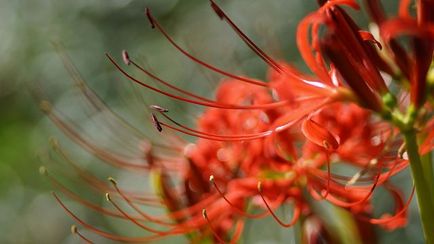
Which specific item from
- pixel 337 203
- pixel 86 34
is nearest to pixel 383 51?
pixel 337 203

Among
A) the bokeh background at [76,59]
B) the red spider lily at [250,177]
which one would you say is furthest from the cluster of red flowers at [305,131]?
the bokeh background at [76,59]

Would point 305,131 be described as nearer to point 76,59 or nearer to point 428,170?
point 428,170

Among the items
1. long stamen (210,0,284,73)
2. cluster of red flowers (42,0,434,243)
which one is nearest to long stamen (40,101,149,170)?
cluster of red flowers (42,0,434,243)

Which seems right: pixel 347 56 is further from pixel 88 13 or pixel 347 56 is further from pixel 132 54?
pixel 88 13

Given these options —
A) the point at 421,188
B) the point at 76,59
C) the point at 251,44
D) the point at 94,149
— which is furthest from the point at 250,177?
the point at 76,59

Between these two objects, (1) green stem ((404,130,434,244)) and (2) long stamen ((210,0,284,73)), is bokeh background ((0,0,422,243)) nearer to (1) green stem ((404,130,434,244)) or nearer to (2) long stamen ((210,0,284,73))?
(2) long stamen ((210,0,284,73))

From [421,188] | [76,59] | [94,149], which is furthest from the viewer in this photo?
[76,59]
